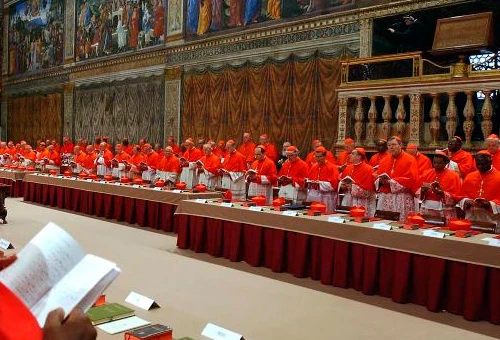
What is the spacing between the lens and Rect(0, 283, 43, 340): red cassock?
1005 mm

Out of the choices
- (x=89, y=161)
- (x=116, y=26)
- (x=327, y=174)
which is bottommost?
(x=89, y=161)

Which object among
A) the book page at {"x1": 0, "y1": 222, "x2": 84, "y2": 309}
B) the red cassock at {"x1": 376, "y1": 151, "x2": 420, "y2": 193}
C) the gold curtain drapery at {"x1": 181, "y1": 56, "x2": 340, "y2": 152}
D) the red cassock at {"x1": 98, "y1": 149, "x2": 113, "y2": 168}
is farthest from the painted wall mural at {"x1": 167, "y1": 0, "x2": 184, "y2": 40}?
the book page at {"x1": 0, "y1": 222, "x2": 84, "y2": 309}

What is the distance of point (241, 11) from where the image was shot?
15734mm

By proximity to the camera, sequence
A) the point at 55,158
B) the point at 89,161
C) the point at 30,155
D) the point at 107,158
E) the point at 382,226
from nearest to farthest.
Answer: the point at 382,226
the point at 107,158
the point at 89,161
the point at 55,158
the point at 30,155

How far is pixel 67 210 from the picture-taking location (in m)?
13.0

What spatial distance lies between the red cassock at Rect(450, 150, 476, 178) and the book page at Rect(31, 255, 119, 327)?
7885 millimetres

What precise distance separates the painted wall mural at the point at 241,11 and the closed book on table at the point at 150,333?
11983 mm

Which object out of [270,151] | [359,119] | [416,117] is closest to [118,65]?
[270,151]

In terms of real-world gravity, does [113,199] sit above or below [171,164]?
below

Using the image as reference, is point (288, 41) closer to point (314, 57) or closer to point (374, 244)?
point (314, 57)

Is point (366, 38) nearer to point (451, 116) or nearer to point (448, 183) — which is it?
point (451, 116)

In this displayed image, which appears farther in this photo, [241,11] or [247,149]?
[241,11]

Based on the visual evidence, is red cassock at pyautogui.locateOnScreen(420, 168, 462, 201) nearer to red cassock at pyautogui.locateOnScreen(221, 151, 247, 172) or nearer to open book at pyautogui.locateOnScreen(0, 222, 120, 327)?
red cassock at pyautogui.locateOnScreen(221, 151, 247, 172)

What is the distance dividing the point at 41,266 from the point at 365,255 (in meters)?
4.92
